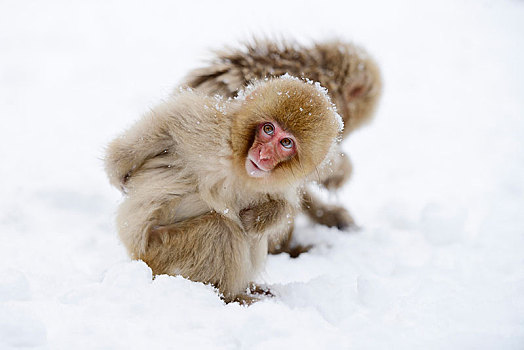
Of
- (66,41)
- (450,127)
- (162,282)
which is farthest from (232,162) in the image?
(66,41)

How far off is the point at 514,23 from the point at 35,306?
324 inches

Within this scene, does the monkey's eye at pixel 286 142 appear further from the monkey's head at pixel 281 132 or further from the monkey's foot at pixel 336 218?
the monkey's foot at pixel 336 218

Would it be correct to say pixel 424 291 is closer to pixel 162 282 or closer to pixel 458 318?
pixel 458 318

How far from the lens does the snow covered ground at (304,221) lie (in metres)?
2.22

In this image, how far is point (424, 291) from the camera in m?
2.90

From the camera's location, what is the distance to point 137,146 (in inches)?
107

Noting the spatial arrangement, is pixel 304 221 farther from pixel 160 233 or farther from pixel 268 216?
pixel 160 233

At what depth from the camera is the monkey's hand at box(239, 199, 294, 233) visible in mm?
2730

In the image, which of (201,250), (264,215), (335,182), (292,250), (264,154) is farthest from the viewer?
(335,182)

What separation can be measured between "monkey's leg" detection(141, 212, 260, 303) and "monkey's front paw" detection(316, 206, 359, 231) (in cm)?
166

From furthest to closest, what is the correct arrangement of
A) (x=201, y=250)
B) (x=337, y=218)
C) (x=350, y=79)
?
(x=337, y=218) → (x=350, y=79) → (x=201, y=250)

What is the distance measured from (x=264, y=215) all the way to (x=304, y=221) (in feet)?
5.44

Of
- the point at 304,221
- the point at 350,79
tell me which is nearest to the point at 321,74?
the point at 350,79

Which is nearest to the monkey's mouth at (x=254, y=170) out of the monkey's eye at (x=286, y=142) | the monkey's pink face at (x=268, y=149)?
the monkey's pink face at (x=268, y=149)
